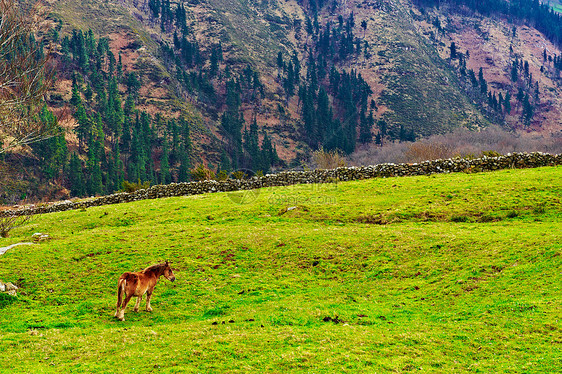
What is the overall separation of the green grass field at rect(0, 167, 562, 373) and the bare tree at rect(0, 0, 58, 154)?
6.30 meters

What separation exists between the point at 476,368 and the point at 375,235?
13353 mm

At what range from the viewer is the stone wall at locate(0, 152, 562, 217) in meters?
36.3

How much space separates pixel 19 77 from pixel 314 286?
52.5ft

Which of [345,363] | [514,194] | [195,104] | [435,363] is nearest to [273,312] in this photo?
[345,363]

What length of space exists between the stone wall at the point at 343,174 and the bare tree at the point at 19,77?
1973 centimetres

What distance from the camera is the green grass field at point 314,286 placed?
11461 mm

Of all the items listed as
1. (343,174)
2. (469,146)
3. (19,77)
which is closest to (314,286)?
(19,77)

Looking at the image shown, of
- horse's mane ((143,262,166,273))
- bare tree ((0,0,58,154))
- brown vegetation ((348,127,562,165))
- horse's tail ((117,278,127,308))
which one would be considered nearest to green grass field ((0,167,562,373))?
horse's tail ((117,278,127,308))

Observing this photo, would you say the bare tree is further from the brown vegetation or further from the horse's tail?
the brown vegetation

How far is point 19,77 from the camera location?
63.8 feet

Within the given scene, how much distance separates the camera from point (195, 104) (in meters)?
186

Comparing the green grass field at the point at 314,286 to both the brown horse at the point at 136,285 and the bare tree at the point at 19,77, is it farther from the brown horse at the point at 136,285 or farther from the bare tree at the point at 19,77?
the bare tree at the point at 19,77

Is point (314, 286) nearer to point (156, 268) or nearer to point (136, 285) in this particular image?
point (156, 268)

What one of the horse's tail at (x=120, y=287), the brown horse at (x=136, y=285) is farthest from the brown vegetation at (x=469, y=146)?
the horse's tail at (x=120, y=287)
